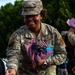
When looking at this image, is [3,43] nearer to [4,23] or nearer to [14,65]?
[4,23]

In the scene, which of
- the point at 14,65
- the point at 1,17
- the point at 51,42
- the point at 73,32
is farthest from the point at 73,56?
the point at 1,17

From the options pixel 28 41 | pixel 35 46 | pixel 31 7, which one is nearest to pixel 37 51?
pixel 35 46

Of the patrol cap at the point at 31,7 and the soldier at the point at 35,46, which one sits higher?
the patrol cap at the point at 31,7

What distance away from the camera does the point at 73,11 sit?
39.7m

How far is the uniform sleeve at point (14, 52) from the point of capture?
4750 millimetres

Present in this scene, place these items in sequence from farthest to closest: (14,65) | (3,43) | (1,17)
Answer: (1,17) < (3,43) < (14,65)

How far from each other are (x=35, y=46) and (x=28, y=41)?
12 centimetres

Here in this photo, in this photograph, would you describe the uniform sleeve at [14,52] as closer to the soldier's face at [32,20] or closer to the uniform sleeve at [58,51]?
the soldier's face at [32,20]

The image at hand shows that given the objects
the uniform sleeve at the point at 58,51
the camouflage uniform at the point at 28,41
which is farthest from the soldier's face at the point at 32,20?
the uniform sleeve at the point at 58,51

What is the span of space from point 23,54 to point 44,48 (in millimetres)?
272

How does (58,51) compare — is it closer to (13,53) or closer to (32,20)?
(32,20)

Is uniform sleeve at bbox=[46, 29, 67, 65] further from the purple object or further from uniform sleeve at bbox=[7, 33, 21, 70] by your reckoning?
uniform sleeve at bbox=[7, 33, 21, 70]

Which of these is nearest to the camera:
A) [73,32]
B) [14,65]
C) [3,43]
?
[14,65]

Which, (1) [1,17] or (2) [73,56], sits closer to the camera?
(2) [73,56]
